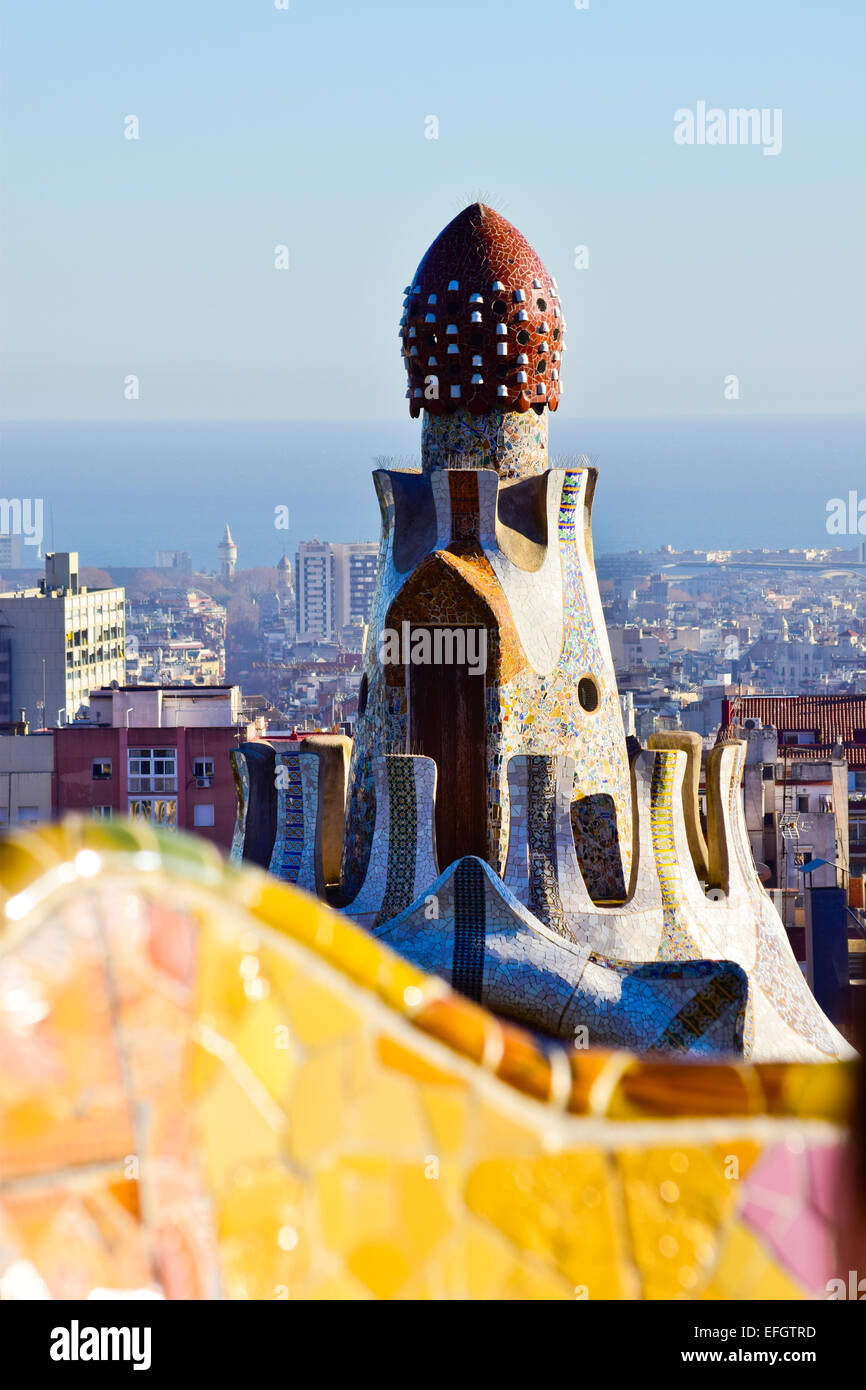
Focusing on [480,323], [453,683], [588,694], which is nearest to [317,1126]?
[453,683]

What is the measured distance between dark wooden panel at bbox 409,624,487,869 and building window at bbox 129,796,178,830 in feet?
49.9

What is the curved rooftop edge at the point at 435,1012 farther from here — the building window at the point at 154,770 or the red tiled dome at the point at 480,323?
the building window at the point at 154,770

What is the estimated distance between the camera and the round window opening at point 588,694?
9.00 meters

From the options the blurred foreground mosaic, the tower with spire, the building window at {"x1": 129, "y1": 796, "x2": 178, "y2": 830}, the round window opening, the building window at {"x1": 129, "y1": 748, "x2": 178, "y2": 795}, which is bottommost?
the building window at {"x1": 129, "y1": 796, "x2": 178, "y2": 830}

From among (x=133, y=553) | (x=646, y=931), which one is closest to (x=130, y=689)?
(x=646, y=931)

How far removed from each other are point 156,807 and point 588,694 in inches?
600

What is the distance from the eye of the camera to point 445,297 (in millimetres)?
9039

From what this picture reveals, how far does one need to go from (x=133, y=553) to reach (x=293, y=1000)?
317ft

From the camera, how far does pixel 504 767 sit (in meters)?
8.62

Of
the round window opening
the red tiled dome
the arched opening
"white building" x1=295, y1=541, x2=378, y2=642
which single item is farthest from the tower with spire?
the arched opening

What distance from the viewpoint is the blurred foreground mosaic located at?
110 inches

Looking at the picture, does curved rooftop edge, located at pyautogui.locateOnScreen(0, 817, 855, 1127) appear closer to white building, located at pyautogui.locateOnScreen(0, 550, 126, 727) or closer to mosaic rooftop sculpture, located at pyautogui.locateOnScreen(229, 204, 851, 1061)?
mosaic rooftop sculpture, located at pyautogui.locateOnScreen(229, 204, 851, 1061)

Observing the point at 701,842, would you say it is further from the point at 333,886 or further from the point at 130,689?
the point at 130,689

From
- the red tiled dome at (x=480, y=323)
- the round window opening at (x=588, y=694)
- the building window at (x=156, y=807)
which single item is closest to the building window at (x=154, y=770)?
the building window at (x=156, y=807)
